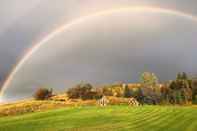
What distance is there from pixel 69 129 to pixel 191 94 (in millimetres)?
104757

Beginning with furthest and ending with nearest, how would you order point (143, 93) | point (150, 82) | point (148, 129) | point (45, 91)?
1. point (150, 82)
2. point (143, 93)
3. point (45, 91)
4. point (148, 129)

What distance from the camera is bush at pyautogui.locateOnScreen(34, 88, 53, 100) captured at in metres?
127

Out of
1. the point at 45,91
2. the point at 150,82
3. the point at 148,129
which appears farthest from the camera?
the point at 150,82

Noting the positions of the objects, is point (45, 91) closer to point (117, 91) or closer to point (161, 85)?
point (117, 91)

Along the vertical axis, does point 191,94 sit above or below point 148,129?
above

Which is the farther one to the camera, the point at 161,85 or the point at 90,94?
the point at 161,85

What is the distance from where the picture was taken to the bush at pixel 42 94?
127m

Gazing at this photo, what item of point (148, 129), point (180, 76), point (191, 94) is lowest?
point (148, 129)

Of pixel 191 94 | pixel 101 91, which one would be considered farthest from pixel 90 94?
pixel 191 94

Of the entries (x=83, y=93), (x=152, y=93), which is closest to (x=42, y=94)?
(x=83, y=93)

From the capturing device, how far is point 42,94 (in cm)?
12788

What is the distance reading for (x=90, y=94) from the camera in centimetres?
13312

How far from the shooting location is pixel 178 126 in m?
37.7

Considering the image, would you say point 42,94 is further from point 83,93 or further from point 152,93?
point 152,93
